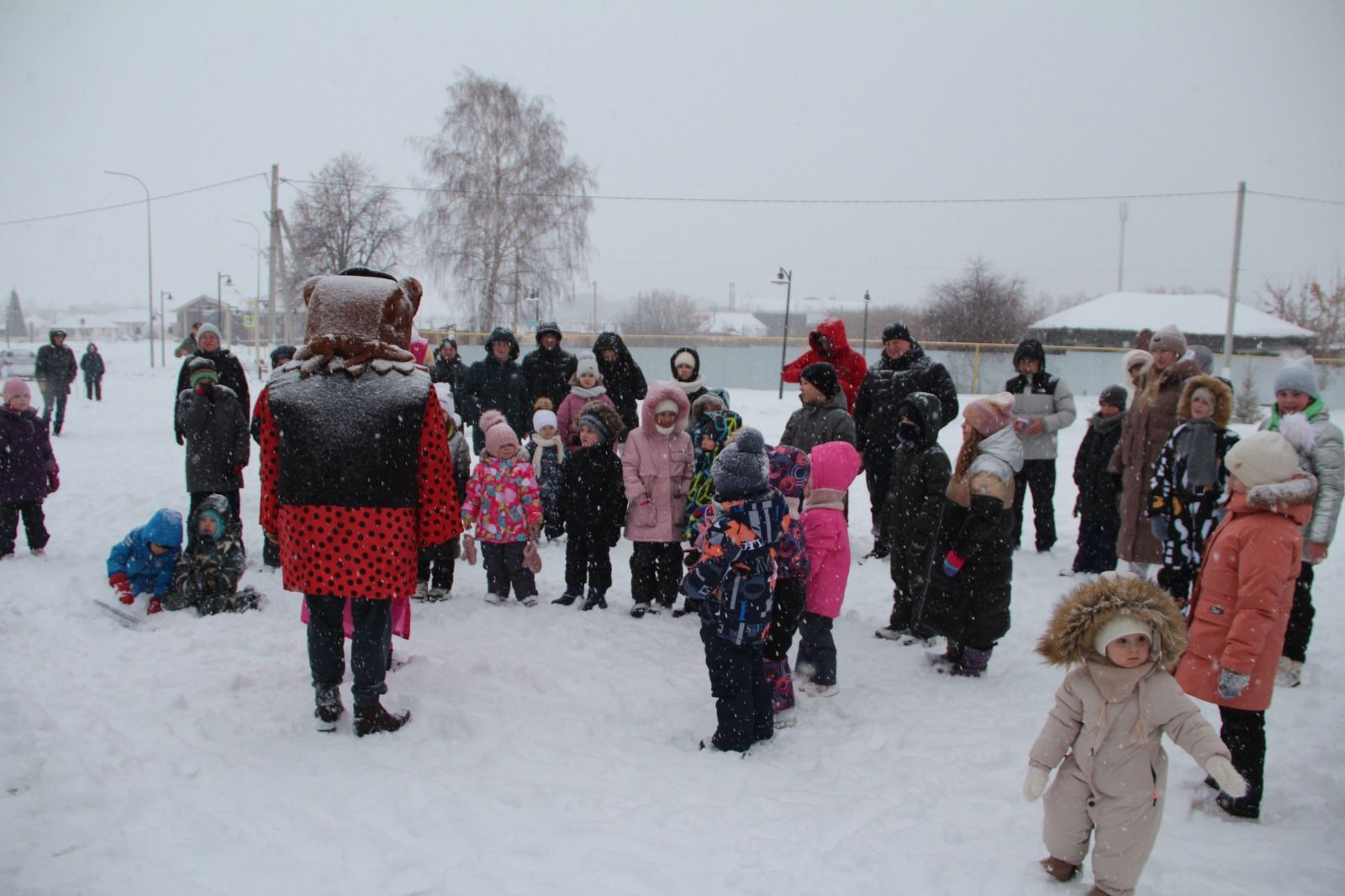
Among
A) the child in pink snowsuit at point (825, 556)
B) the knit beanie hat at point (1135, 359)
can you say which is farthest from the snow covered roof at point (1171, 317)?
the child in pink snowsuit at point (825, 556)

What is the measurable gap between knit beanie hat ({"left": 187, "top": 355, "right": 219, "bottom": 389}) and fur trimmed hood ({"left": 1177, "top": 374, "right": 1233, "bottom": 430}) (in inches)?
263

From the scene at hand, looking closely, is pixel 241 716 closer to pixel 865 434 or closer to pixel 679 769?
pixel 679 769

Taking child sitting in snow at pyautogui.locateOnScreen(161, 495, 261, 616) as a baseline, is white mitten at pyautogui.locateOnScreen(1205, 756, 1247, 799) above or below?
above

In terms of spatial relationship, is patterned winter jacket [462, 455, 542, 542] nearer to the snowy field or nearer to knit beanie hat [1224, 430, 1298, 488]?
the snowy field

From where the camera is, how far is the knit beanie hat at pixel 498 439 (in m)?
5.97

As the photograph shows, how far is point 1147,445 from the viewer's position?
20.1ft

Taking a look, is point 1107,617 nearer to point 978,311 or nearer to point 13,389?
point 13,389

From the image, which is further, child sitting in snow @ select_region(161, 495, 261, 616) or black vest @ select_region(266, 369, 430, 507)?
child sitting in snow @ select_region(161, 495, 261, 616)

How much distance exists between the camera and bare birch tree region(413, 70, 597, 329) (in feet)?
96.6

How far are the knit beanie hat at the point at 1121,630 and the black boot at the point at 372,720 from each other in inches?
119

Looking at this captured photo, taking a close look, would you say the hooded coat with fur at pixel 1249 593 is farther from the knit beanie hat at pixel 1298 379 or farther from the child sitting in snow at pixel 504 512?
the child sitting in snow at pixel 504 512

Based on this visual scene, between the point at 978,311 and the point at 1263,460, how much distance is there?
35652 mm

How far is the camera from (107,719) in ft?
12.7

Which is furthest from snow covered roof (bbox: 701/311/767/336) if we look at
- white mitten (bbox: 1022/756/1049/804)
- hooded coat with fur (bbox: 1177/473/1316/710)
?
white mitten (bbox: 1022/756/1049/804)
